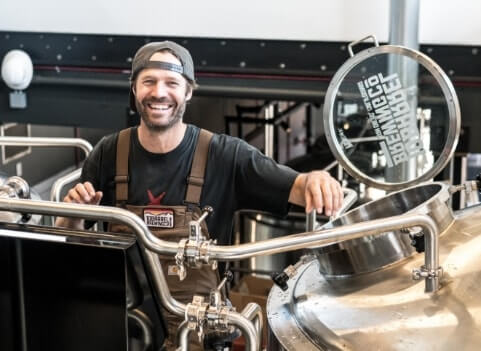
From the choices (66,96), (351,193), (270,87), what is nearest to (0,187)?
(351,193)

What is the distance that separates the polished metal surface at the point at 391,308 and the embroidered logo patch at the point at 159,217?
32cm

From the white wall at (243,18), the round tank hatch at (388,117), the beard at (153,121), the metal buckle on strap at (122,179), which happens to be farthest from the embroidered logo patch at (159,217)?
the white wall at (243,18)

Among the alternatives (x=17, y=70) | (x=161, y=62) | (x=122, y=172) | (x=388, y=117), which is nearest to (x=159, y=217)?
(x=122, y=172)

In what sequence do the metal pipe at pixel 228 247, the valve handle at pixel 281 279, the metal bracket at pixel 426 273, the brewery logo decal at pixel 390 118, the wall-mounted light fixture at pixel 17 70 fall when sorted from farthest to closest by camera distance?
the wall-mounted light fixture at pixel 17 70 → the brewery logo decal at pixel 390 118 → the valve handle at pixel 281 279 → the metal bracket at pixel 426 273 → the metal pipe at pixel 228 247

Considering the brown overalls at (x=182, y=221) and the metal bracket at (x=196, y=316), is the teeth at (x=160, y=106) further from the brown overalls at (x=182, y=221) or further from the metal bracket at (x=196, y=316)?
the metal bracket at (x=196, y=316)

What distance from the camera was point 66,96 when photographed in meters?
3.33

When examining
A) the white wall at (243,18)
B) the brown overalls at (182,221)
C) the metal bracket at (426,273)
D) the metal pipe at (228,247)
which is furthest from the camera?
the white wall at (243,18)

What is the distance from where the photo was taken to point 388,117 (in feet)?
7.35

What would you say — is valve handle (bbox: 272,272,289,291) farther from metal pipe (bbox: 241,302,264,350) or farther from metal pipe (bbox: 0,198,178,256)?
metal pipe (bbox: 0,198,178,256)

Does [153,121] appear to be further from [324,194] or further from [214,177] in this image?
[324,194]

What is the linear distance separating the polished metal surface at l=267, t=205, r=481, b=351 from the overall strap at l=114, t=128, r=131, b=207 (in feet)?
1.55

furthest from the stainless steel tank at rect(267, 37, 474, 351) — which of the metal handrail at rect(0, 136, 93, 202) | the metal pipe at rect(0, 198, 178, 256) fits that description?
the metal handrail at rect(0, 136, 93, 202)

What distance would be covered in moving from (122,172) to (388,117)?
2.68ft

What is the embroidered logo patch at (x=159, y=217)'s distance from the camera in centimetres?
187
